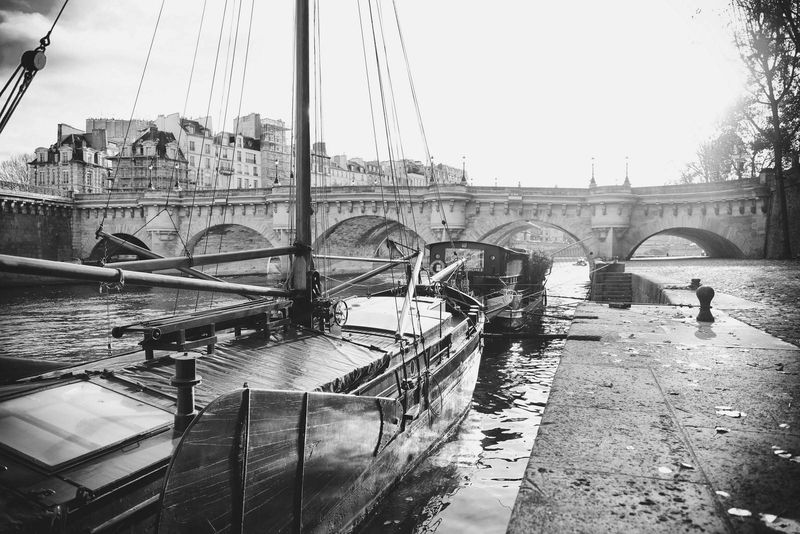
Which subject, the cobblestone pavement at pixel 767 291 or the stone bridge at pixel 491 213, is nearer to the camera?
the cobblestone pavement at pixel 767 291

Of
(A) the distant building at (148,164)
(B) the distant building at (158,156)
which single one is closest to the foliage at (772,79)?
(B) the distant building at (158,156)

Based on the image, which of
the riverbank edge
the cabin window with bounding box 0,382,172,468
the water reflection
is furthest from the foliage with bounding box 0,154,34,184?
the riverbank edge

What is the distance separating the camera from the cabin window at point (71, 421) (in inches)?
115

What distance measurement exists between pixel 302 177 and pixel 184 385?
4.03 m

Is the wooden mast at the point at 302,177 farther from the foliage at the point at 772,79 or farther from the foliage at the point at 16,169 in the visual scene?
the foliage at the point at 16,169

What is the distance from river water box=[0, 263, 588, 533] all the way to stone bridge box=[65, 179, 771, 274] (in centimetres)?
594

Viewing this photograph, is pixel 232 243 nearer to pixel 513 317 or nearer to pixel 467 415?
pixel 513 317

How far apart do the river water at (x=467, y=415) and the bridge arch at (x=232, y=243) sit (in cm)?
1545

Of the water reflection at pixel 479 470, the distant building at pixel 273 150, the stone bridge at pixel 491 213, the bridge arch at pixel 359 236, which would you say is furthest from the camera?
the distant building at pixel 273 150

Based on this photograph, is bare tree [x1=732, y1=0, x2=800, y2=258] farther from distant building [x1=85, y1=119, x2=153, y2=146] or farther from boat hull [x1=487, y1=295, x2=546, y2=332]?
distant building [x1=85, y1=119, x2=153, y2=146]

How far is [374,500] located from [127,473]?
8.85ft

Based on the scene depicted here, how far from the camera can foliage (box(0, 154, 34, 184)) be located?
55.7 metres

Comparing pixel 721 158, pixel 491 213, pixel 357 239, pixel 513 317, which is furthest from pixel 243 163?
pixel 513 317

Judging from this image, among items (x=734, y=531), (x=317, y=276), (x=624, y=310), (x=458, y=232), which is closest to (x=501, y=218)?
(x=458, y=232)
